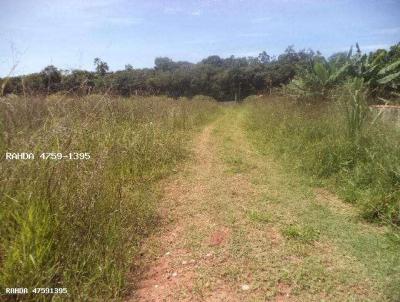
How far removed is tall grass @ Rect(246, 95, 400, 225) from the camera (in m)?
3.84

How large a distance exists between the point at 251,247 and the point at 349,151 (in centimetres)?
295

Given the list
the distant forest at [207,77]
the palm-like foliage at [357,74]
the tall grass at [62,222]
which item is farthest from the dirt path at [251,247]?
the palm-like foliage at [357,74]

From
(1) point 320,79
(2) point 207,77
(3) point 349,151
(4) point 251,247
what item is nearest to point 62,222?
(4) point 251,247

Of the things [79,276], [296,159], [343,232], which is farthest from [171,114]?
[79,276]

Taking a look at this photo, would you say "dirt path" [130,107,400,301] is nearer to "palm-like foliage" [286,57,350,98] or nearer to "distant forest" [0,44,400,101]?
"distant forest" [0,44,400,101]

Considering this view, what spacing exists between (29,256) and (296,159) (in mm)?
4701

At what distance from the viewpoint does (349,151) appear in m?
5.08

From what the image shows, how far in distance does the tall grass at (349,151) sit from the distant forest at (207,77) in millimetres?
3059

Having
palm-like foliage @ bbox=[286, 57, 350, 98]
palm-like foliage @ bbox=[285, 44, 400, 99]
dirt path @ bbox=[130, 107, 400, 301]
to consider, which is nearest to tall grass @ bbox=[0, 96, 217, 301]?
dirt path @ bbox=[130, 107, 400, 301]

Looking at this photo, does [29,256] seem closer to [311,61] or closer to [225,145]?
[225,145]

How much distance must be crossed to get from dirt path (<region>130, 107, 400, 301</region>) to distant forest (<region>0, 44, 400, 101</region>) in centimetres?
186

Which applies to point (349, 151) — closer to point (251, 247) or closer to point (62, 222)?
point (251, 247)

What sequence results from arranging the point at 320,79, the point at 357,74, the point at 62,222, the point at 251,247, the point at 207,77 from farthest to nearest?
the point at 207,77 < the point at 320,79 < the point at 357,74 < the point at 251,247 < the point at 62,222

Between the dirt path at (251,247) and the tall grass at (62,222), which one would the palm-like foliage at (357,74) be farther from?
the tall grass at (62,222)
